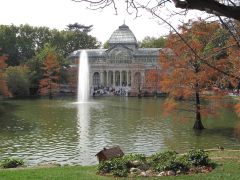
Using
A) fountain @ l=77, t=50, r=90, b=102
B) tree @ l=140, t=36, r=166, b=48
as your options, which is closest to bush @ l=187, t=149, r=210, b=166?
fountain @ l=77, t=50, r=90, b=102

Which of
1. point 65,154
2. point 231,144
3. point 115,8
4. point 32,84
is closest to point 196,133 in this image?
point 231,144

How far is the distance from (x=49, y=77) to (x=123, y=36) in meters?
36.6

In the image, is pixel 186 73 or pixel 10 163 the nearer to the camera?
pixel 10 163

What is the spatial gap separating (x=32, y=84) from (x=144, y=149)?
169 feet

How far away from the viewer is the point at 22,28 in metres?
92.6

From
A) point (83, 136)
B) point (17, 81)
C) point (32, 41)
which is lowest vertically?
point (83, 136)

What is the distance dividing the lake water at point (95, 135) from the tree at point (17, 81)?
2681 centimetres

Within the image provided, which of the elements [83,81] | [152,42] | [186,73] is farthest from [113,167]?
[152,42]

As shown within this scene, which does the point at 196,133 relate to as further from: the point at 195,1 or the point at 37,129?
the point at 195,1

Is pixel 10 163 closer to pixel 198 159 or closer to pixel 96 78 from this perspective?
pixel 198 159

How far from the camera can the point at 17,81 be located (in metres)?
62.3

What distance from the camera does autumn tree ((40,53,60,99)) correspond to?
6634cm

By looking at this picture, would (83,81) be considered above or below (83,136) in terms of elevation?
above

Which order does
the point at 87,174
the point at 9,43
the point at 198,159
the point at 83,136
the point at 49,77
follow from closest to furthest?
the point at 87,174 → the point at 198,159 → the point at 83,136 → the point at 49,77 → the point at 9,43
